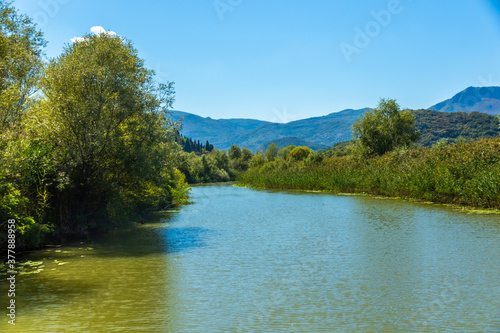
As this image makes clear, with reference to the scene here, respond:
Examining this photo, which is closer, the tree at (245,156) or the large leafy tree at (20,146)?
the large leafy tree at (20,146)

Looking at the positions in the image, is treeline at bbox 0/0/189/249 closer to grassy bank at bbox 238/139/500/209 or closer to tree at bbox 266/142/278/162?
grassy bank at bbox 238/139/500/209

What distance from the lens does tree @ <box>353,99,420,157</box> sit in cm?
5606

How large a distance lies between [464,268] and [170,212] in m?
23.1

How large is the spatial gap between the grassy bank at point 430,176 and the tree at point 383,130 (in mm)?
7252

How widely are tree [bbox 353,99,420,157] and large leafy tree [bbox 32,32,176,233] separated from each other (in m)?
40.4

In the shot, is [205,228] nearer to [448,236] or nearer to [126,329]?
[448,236]

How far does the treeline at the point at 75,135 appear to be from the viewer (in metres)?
14.7

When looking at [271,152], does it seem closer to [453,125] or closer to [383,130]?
[383,130]

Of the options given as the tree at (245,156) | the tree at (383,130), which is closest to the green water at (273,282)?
the tree at (383,130)

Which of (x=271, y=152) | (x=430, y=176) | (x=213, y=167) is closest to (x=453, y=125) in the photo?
(x=271, y=152)

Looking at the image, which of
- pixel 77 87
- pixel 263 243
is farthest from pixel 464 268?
pixel 77 87

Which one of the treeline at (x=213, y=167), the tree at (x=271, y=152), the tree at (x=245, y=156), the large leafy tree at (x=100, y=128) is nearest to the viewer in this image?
the large leafy tree at (x=100, y=128)

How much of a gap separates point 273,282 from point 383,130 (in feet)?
161

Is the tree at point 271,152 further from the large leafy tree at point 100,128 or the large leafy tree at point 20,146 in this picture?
the large leafy tree at point 20,146
